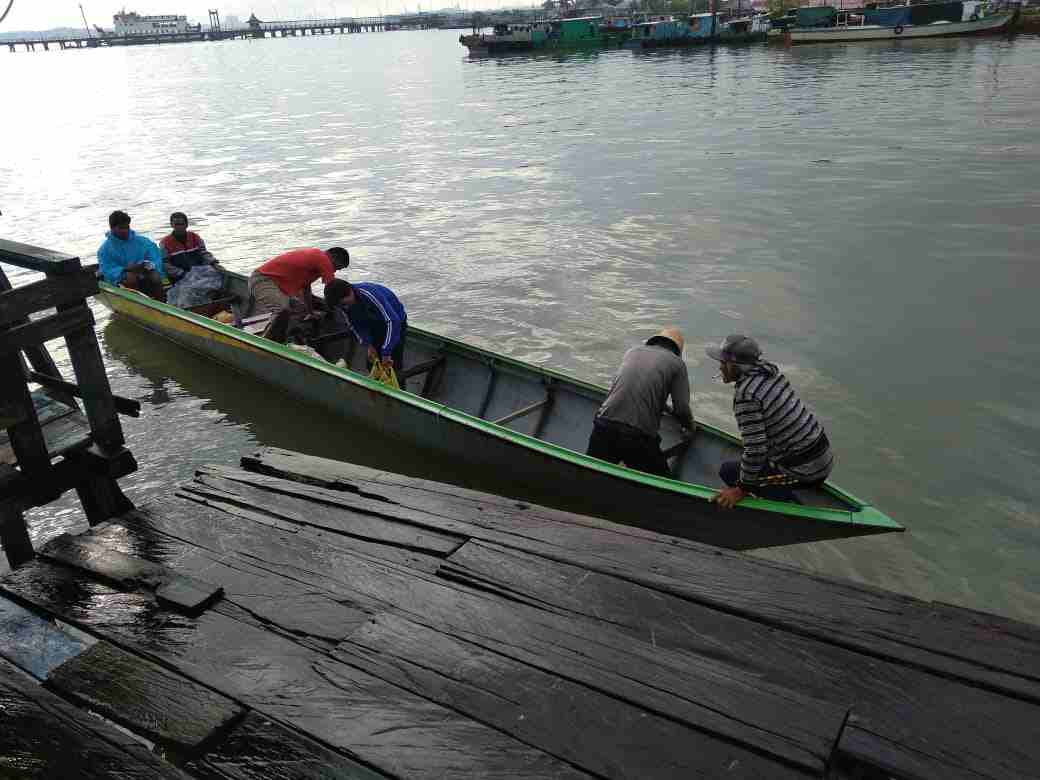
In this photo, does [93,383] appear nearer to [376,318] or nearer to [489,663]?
[489,663]

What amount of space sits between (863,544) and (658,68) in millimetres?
52755

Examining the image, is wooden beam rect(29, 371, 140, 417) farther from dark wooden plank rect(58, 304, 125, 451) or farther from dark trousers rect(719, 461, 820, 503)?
dark trousers rect(719, 461, 820, 503)

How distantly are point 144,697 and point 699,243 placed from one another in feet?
47.3

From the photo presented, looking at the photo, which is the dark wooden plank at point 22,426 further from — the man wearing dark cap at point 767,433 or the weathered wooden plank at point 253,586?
the man wearing dark cap at point 767,433

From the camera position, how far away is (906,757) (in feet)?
8.55

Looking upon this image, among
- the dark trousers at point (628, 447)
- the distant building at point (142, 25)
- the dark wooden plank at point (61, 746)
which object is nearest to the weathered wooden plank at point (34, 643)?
the dark wooden plank at point (61, 746)

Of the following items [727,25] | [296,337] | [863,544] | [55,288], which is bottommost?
[863,544]

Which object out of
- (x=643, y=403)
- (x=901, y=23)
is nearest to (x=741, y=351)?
(x=643, y=403)

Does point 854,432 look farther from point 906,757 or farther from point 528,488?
point 906,757

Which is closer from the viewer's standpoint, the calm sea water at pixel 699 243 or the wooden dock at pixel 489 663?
the wooden dock at pixel 489 663

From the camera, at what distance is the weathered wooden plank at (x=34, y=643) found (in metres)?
3.57

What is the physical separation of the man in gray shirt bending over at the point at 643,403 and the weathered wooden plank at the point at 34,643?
4082 millimetres

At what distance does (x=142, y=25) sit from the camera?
580 ft

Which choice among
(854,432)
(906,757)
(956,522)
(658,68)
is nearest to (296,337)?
(854,432)
